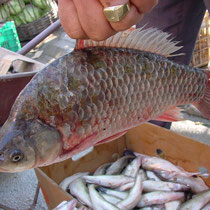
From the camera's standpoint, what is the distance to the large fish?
0.96 meters

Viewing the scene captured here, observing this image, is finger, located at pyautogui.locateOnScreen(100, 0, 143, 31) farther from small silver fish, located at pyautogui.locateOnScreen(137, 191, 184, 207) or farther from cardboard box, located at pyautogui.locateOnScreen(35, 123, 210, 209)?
small silver fish, located at pyautogui.locateOnScreen(137, 191, 184, 207)

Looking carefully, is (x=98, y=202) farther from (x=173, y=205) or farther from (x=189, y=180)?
(x=189, y=180)

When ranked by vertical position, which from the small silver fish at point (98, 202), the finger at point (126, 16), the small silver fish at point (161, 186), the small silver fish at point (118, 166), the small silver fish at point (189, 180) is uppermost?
the finger at point (126, 16)

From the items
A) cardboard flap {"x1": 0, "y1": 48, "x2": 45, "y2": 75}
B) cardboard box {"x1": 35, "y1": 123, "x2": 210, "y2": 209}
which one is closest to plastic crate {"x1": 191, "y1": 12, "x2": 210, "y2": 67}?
cardboard box {"x1": 35, "y1": 123, "x2": 210, "y2": 209}

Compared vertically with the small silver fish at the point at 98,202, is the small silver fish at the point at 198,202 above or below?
below

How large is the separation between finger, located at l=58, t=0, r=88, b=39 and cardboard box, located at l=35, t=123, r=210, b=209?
3.12ft

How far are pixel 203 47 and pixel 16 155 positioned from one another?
3.12 metres

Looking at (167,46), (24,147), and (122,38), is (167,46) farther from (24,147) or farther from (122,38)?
(24,147)

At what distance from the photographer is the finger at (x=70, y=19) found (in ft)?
2.73

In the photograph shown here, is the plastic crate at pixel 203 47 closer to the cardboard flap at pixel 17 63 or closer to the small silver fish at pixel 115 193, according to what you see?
the cardboard flap at pixel 17 63

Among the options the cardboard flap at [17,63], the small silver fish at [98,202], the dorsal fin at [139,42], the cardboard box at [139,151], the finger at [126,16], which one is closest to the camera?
the finger at [126,16]

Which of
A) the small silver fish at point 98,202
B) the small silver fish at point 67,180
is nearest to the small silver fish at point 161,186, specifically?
the small silver fish at point 98,202

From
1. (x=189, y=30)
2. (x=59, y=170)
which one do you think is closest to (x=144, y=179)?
(x=59, y=170)

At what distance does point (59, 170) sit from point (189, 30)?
1.29 metres
